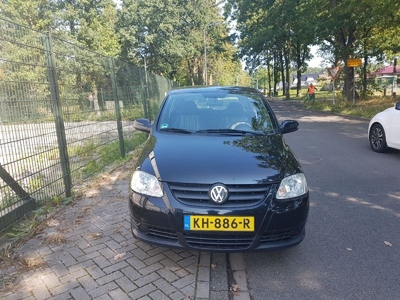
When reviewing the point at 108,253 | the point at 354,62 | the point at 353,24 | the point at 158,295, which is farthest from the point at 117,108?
the point at 354,62

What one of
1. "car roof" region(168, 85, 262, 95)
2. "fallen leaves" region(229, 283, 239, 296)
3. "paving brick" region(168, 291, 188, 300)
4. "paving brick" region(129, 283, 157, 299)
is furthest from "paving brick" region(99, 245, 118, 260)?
"car roof" region(168, 85, 262, 95)

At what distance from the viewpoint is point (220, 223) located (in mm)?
2586

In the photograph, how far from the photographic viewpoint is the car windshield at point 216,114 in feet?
12.5

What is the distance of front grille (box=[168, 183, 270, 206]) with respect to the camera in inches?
103

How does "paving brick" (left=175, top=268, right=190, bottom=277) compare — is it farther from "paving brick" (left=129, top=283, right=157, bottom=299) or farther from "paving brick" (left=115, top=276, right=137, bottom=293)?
"paving brick" (left=115, top=276, right=137, bottom=293)

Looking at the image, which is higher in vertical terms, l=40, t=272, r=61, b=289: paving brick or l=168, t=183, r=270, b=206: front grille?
l=168, t=183, r=270, b=206: front grille

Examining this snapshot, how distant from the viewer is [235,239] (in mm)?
2658

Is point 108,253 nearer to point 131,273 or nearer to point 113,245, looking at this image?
point 113,245

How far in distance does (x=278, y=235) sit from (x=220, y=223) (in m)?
0.57

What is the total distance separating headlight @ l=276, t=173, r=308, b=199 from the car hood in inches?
2.1

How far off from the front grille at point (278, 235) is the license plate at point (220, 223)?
187mm

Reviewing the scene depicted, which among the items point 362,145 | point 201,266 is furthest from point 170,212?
point 362,145

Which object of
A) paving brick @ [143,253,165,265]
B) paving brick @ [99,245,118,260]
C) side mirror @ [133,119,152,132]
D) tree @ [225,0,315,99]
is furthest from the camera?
tree @ [225,0,315,99]

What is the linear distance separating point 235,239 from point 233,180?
51cm
